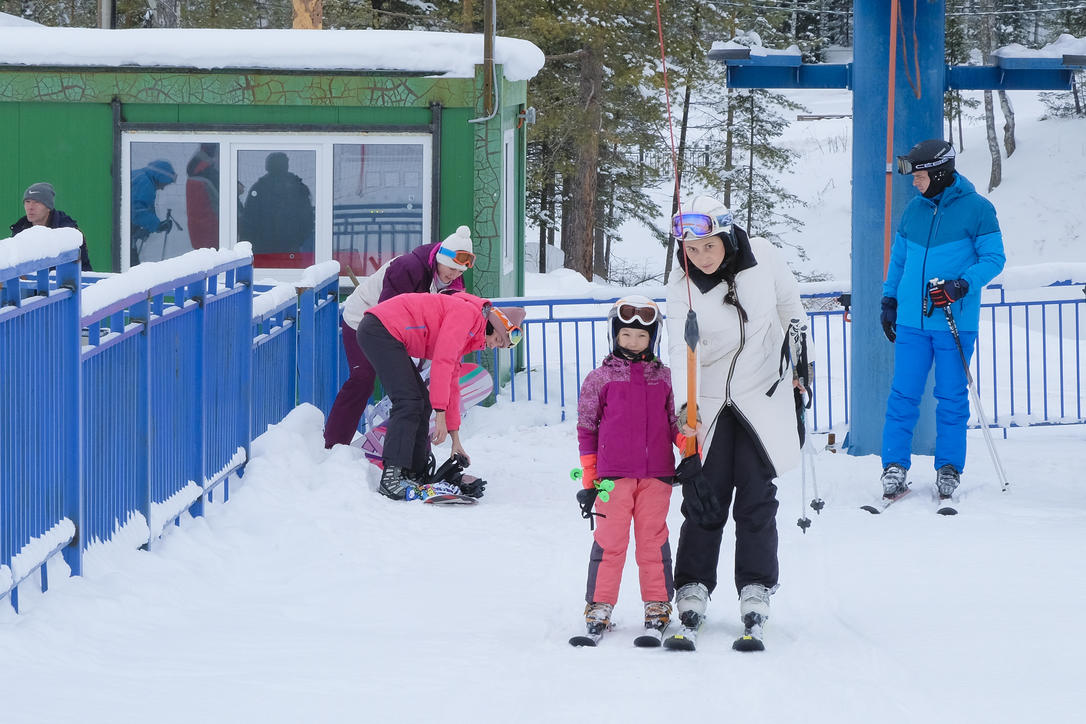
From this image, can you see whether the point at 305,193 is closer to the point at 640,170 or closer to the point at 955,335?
the point at 955,335

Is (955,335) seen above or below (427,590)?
above

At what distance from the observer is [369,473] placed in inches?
335

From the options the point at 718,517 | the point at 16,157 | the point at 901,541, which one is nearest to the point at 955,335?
the point at 901,541

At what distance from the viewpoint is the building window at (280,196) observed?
1126cm

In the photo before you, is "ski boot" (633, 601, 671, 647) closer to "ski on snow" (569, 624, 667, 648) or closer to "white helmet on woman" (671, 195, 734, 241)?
"ski on snow" (569, 624, 667, 648)

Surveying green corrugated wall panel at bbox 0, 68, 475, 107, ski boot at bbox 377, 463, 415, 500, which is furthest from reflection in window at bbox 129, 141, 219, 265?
ski boot at bbox 377, 463, 415, 500

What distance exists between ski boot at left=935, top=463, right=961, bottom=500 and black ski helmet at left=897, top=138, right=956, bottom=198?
1475mm

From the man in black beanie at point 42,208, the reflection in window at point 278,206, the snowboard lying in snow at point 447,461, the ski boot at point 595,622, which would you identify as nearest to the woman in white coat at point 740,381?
the ski boot at point 595,622

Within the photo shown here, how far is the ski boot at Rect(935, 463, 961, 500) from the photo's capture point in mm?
7871

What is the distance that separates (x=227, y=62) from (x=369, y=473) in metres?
4.03

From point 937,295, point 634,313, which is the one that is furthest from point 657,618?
point 937,295

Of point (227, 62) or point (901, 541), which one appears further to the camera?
point (227, 62)

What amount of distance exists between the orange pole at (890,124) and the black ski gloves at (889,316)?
3.08ft

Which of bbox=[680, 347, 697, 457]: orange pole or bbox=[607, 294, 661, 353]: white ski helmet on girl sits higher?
bbox=[607, 294, 661, 353]: white ski helmet on girl
